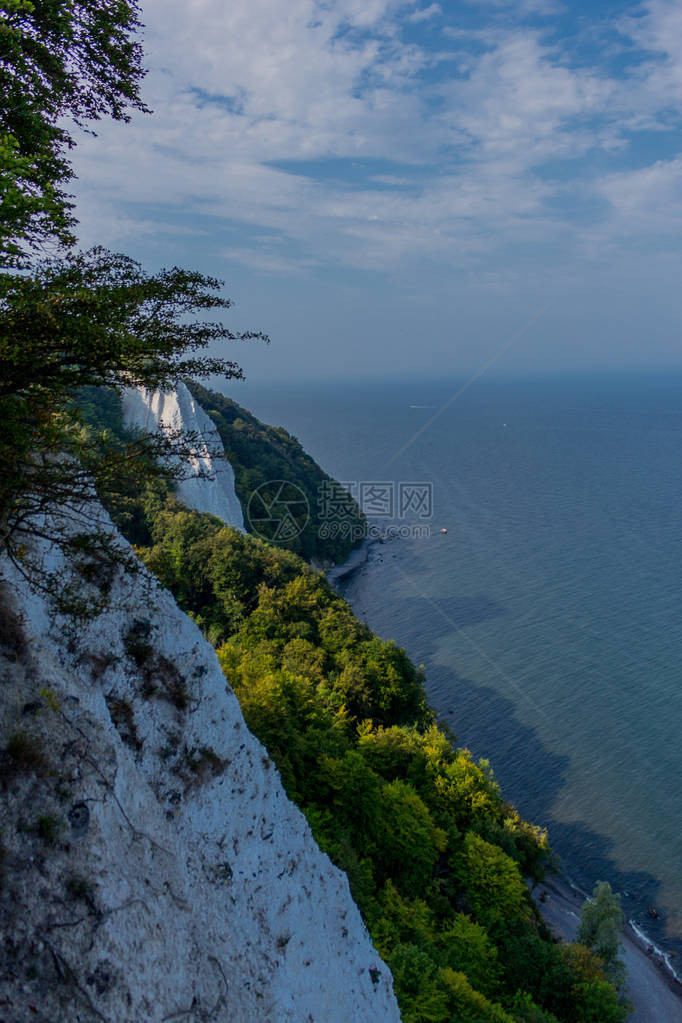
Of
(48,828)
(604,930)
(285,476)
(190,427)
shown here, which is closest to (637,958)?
(604,930)

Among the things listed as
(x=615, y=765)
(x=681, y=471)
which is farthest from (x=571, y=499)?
(x=615, y=765)

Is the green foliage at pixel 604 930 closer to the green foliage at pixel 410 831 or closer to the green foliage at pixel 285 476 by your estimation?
the green foliage at pixel 410 831

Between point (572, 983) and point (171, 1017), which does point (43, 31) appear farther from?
point (572, 983)

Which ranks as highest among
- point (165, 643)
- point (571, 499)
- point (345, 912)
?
point (571, 499)

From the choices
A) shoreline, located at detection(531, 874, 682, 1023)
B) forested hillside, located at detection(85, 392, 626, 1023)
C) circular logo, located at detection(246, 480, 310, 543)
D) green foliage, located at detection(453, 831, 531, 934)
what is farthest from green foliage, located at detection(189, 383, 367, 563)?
green foliage, located at detection(453, 831, 531, 934)

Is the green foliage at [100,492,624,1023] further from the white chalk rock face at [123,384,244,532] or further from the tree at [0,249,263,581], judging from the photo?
the white chalk rock face at [123,384,244,532]

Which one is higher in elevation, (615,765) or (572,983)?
(615,765)
